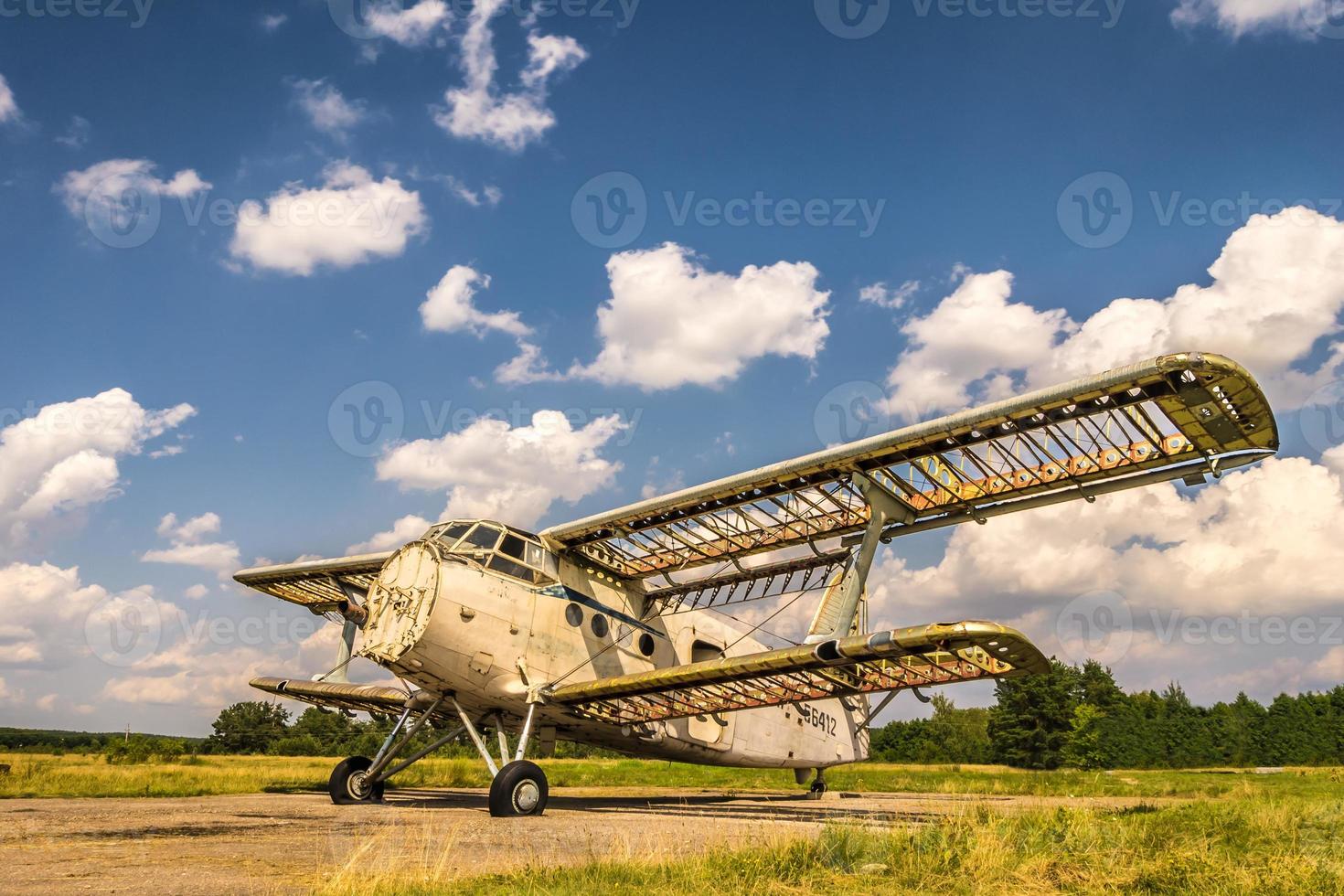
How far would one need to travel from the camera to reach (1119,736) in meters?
69.1

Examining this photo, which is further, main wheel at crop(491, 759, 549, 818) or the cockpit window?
the cockpit window

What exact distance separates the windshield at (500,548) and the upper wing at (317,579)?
4544mm

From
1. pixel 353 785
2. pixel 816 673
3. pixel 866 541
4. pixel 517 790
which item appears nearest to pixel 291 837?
pixel 517 790

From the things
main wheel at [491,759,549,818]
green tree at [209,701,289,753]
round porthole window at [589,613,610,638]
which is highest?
round porthole window at [589,613,610,638]

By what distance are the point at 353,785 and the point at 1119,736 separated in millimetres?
72057

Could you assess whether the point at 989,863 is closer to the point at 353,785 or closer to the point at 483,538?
the point at 483,538

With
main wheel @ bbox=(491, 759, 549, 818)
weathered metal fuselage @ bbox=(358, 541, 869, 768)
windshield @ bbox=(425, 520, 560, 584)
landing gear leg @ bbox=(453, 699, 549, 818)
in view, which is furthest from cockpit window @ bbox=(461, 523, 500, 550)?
main wheel @ bbox=(491, 759, 549, 818)

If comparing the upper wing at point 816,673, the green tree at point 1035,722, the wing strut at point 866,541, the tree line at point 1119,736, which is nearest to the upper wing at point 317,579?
the upper wing at point 816,673

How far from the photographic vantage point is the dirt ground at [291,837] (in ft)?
21.5

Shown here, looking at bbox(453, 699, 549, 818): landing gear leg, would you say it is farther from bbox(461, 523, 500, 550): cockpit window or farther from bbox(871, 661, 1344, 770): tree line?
bbox(871, 661, 1344, 770): tree line

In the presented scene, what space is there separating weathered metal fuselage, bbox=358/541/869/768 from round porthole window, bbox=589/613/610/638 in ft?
0.08

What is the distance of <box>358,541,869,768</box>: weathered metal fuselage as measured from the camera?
14797 mm

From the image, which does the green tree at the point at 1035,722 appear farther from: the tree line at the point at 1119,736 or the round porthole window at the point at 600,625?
the round porthole window at the point at 600,625

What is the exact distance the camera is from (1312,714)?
68.7m
